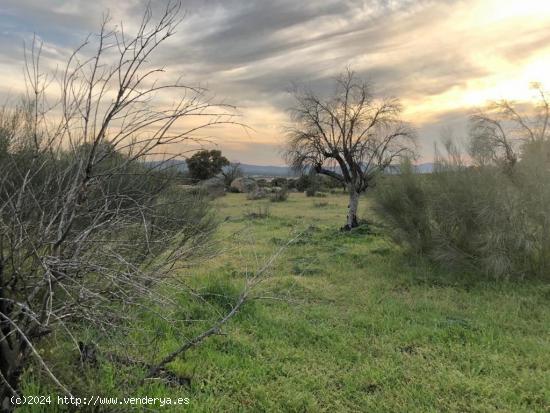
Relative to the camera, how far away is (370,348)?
18.3 feet

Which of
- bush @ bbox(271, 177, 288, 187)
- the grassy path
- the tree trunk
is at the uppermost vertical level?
bush @ bbox(271, 177, 288, 187)

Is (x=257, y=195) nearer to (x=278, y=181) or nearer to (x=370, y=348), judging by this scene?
(x=278, y=181)

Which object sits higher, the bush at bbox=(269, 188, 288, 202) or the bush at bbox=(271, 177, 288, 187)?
the bush at bbox=(271, 177, 288, 187)

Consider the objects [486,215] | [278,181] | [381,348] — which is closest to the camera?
[381,348]

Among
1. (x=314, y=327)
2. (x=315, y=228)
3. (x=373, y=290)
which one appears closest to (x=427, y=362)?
(x=314, y=327)

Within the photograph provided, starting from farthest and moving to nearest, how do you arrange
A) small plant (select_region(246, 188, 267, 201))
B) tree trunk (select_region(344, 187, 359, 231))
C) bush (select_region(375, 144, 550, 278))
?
1. small plant (select_region(246, 188, 267, 201))
2. tree trunk (select_region(344, 187, 359, 231))
3. bush (select_region(375, 144, 550, 278))

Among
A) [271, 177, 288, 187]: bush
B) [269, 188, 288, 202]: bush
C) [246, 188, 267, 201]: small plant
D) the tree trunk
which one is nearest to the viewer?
the tree trunk

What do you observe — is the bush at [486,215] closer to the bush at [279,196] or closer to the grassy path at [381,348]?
the grassy path at [381,348]

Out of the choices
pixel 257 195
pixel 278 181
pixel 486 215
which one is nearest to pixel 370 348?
pixel 486 215

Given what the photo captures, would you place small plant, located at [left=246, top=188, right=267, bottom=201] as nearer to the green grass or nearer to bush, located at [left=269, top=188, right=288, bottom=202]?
bush, located at [left=269, top=188, right=288, bottom=202]

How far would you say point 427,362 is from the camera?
5168 mm

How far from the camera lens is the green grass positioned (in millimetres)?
4234

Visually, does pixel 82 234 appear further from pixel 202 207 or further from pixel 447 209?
pixel 447 209

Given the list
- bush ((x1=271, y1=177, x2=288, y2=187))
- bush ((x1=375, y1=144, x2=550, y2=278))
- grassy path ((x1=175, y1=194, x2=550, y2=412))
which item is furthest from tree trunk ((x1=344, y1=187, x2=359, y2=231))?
bush ((x1=271, y1=177, x2=288, y2=187))
